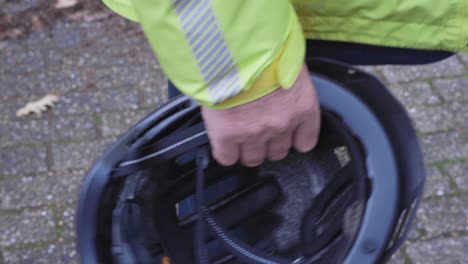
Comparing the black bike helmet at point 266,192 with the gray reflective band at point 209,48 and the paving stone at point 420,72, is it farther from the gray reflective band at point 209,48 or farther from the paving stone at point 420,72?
the paving stone at point 420,72

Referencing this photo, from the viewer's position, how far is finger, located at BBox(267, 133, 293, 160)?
1244 mm

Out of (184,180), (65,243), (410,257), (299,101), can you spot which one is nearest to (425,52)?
(299,101)

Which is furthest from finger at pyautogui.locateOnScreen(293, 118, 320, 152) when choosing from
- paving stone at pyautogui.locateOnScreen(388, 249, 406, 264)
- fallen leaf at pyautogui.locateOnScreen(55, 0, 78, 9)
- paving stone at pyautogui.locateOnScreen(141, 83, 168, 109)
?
fallen leaf at pyautogui.locateOnScreen(55, 0, 78, 9)

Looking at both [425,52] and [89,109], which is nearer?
[425,52]

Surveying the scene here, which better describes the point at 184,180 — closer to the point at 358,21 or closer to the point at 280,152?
the point at 280,152

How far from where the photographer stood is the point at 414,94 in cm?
329

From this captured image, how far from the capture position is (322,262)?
1437mm

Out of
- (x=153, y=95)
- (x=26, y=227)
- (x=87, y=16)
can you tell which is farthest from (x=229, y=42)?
(x=87, y=16)

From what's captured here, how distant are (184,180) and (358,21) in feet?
1.85

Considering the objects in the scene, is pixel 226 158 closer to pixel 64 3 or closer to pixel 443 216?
pixel 443 216

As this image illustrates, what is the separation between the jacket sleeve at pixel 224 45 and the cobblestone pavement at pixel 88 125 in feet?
5.29

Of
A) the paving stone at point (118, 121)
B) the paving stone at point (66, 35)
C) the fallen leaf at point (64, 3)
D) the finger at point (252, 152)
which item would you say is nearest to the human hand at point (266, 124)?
the finger at point (252, 152)

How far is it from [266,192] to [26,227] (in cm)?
147

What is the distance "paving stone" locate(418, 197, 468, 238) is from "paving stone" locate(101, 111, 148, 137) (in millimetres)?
1456
